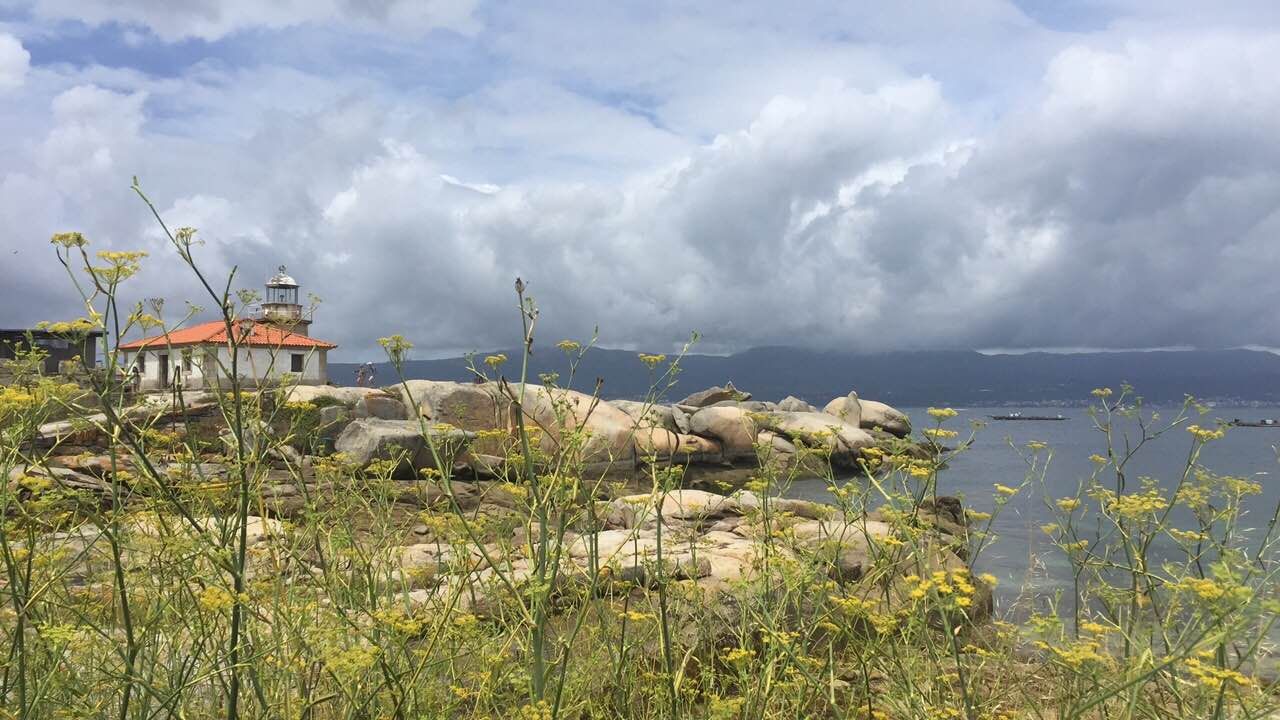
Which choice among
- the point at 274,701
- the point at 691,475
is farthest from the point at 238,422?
the point at 691,475

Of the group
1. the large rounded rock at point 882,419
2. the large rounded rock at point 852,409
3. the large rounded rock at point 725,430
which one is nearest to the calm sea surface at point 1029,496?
the large rounded rock at point 882,419

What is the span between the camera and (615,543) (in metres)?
7.85

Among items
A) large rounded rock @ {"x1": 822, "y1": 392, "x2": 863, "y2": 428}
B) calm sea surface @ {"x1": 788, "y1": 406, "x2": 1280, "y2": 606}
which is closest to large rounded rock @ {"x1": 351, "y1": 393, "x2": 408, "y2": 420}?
calm sea surface @ {"x1": 788, "y1": 406, "x2": 1280, "y2": 606}

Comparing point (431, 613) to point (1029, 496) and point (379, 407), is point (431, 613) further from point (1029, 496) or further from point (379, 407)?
point (379, 407)

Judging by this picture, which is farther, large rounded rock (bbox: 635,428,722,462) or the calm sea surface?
large rounded rock (bbox: 635,428,722,462)

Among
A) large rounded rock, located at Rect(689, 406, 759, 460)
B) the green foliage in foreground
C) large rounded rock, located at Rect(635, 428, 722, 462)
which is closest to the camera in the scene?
the green foliage in foreground

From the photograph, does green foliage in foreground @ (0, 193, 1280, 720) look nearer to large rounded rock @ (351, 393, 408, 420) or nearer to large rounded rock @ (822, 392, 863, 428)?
large rounded rock @ (351, 393, 408, 420)

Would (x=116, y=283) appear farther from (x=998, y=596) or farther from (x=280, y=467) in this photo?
(x=280, y=467)

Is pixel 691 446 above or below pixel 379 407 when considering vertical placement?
below

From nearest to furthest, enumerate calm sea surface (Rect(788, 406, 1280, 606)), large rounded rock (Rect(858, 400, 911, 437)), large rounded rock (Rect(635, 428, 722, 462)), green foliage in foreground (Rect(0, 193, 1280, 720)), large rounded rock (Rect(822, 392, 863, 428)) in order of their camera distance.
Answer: green foliage in foreground (Rect(0, 193, 1280, 720)) < calm sea surface (Rect(788, 406, 1280, 606)) < large rounded rock (Rect(635, 428, 722, 462)) < large rounded rock (Rect(822, 392, 863, 428)) < large rounded rock (Rect(858, 400, 911, 437))

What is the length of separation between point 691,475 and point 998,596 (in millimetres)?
17999

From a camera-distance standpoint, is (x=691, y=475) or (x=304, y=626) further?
(x=691, y=475)

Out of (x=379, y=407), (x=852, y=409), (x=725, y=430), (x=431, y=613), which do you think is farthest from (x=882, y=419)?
(x=431, y=613)

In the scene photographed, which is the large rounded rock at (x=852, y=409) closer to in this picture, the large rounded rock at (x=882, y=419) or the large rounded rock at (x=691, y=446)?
the large rounded rock at (x=882, y=419)
